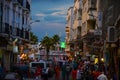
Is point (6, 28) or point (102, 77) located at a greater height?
point (6, 28)

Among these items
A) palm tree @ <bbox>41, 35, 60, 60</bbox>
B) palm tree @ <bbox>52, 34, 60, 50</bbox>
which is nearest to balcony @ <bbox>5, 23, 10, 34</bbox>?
palm tree @ <bbox>41, 35, 60, 60</bbox>

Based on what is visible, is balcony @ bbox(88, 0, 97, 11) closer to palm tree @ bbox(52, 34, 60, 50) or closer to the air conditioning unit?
the air conditioning unit

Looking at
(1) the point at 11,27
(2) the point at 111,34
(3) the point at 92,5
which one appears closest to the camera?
(2) the point at 111,34

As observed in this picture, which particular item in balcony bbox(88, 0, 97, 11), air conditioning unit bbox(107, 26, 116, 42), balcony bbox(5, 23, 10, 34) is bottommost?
air conditioning unit bbox(107, 26, 116, 42)

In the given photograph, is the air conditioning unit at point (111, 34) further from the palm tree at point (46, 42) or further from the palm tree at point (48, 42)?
A: the palm tree at point (46, 42)

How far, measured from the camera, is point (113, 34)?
35031mm

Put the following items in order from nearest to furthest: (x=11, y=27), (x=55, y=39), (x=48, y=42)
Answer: (x=11, y=27), (x=48, y=42), (x=55, y=39)

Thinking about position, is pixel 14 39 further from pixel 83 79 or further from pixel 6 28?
pixel 83 79

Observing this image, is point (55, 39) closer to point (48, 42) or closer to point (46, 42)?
point (48, 42)

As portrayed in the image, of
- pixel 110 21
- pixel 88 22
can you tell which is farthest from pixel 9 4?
pixel 88 22

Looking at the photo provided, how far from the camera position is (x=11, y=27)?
48781 millimetres

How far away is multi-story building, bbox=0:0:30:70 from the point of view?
44.8 metres

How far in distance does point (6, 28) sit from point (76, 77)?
11.7 metres

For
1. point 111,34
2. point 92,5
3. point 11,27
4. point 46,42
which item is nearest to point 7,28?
point 11,27
